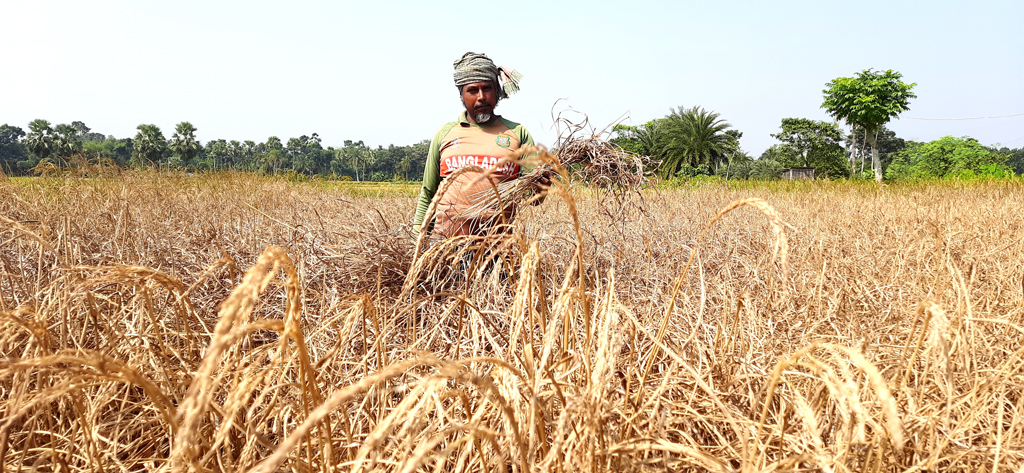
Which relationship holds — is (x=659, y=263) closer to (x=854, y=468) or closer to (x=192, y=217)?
(x=854, y=468)

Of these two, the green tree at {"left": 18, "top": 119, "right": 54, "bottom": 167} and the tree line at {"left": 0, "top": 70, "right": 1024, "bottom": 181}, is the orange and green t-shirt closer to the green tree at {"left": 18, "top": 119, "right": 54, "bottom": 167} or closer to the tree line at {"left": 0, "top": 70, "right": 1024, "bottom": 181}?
the tree line at {"left": 0, "top": 70, "right": 1024, "bottom": 181}

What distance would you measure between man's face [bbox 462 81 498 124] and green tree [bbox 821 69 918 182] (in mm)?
32372

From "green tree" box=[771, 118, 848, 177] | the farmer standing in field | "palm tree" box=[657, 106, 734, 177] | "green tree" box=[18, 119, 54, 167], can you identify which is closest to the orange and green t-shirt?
the farmer standing in field

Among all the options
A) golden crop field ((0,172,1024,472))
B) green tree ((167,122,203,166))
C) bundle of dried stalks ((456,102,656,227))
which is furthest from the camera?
green tree ((167,122,203,166))

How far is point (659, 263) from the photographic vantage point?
2.92m

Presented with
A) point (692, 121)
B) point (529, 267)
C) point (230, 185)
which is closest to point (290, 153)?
point (692, 121)

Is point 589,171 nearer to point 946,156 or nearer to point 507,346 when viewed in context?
point 507,346

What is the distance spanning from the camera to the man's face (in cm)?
244

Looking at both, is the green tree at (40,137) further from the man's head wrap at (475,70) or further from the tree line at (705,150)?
the man's head wrap at (475,70)

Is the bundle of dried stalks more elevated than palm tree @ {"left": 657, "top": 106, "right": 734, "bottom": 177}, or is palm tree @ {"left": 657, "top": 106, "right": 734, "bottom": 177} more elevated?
palm tree @ {"left": 657, "top": 106, "right": 734, "bottom": 177}

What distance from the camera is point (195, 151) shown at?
6550cm

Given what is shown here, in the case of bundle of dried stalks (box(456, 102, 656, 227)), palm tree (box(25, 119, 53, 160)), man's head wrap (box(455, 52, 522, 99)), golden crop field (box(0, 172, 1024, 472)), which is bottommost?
golden crop field (box(0, 172, 1024, 472))

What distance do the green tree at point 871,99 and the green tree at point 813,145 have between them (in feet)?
56.1

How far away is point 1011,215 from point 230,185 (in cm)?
800
